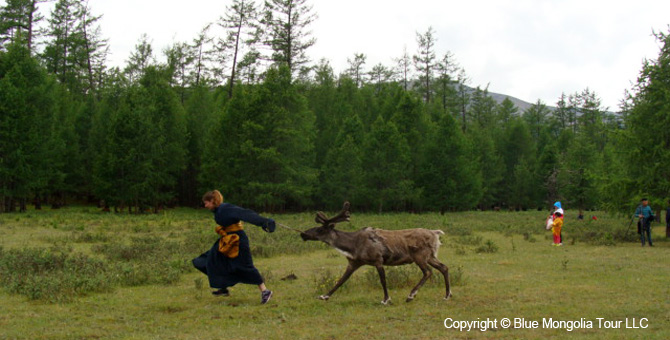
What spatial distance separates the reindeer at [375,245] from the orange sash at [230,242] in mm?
1105

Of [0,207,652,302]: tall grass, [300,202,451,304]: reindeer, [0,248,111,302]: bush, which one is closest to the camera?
[300,202,451,304]: reindeer

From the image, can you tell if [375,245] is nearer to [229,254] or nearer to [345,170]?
[229,254]

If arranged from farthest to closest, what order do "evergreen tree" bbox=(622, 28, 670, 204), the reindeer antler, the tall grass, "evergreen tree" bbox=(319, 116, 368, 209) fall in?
"evergreen tree" bbox=(319, 116, 368, 209)
"evergreen tree" bbox=(622, 28, 670, 204)
the tall grass
the reindeer antler

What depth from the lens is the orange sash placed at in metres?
8.23

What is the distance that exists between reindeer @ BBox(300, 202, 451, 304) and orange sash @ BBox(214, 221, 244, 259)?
3.63 feet

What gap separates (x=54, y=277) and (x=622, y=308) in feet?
35.0

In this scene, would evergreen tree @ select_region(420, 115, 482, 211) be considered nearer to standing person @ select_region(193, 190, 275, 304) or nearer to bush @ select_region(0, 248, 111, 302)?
bush @ select_region(0, 248, 111, 302)

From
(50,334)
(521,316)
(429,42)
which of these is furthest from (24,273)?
(429,42)

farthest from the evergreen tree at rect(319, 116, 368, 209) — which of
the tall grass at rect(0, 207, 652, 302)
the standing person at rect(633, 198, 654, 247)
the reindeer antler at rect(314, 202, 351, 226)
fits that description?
the reindeer antler at rect(314, 202, 351, 226)

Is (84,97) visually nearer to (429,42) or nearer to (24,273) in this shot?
(429,42)

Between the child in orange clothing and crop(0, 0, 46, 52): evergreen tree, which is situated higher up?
crop(0, 0, 46, 52): evergreen tree

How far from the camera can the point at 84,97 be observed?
52000 millimetres

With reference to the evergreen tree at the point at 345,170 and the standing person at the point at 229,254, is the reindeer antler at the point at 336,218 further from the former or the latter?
the evergreen tree at the point at 345,170

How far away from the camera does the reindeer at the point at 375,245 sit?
8297mm
